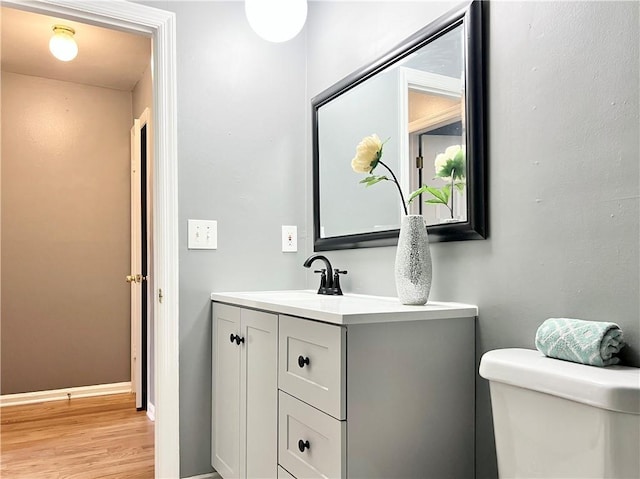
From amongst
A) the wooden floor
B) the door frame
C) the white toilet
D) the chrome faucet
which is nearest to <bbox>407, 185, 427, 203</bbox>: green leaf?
the chrome faucet

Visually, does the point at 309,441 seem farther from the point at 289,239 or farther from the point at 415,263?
the point at 289,239

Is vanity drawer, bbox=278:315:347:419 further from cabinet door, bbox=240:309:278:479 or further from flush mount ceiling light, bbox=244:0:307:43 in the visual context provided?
flush mount ceiling light, bbox=244:0:307:43

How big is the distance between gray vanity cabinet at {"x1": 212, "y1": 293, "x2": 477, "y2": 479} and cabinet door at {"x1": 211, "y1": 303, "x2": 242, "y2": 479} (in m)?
0.45

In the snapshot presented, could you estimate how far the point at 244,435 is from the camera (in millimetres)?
1800

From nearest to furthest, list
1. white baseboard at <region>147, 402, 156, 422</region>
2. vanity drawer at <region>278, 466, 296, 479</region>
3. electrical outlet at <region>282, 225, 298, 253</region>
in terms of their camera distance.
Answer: vanity drawer at <region>278, 466, 296, 479</region>
electrical outlet at <region>282, 225, 298, 253</region>
white baseboard at <region>147, 402, 156, 422</region>

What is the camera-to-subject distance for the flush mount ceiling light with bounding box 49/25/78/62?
289 cm

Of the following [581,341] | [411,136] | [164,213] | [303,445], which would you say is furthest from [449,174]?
[164,213]

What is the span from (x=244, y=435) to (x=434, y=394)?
774 millimetres

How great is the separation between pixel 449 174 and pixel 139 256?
9.02 ft

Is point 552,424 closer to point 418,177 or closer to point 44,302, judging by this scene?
point 418,177

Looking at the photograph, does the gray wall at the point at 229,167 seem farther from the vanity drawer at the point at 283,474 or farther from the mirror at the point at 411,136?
the vanity drawer at the point at 283,474

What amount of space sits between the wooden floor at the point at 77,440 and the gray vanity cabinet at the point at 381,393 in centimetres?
136

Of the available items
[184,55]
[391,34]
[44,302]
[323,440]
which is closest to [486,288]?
[323,440]

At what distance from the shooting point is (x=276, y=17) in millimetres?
2002
